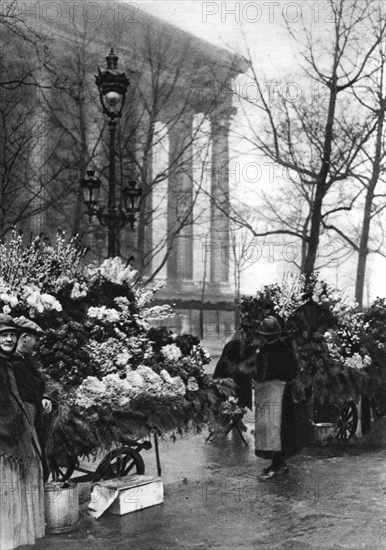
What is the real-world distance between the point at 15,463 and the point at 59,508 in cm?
77

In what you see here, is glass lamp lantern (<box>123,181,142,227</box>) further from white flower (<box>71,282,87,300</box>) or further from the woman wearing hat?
the woman wearing hat

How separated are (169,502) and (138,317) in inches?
78.2

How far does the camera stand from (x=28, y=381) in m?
6.42

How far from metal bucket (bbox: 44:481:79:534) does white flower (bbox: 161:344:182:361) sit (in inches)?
79.5

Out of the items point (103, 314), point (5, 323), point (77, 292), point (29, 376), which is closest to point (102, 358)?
point (103, 314)

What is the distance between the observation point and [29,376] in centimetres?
644

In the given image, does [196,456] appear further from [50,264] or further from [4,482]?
[4,482]

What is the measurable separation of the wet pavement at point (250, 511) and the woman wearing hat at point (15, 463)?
255 millimetres

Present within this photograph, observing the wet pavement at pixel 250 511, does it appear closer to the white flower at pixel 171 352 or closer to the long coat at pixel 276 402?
the long coat at pixel 276 402

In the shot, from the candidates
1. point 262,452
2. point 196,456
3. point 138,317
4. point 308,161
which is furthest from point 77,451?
point 308,161

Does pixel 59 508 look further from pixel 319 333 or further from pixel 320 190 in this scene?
pixel 320 190

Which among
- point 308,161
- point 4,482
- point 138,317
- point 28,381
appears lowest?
point 4,482

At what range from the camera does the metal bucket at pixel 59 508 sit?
6730 millimetres

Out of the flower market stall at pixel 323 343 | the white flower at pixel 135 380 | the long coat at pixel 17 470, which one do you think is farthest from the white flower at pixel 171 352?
the flower market stall at pixel 323 343
